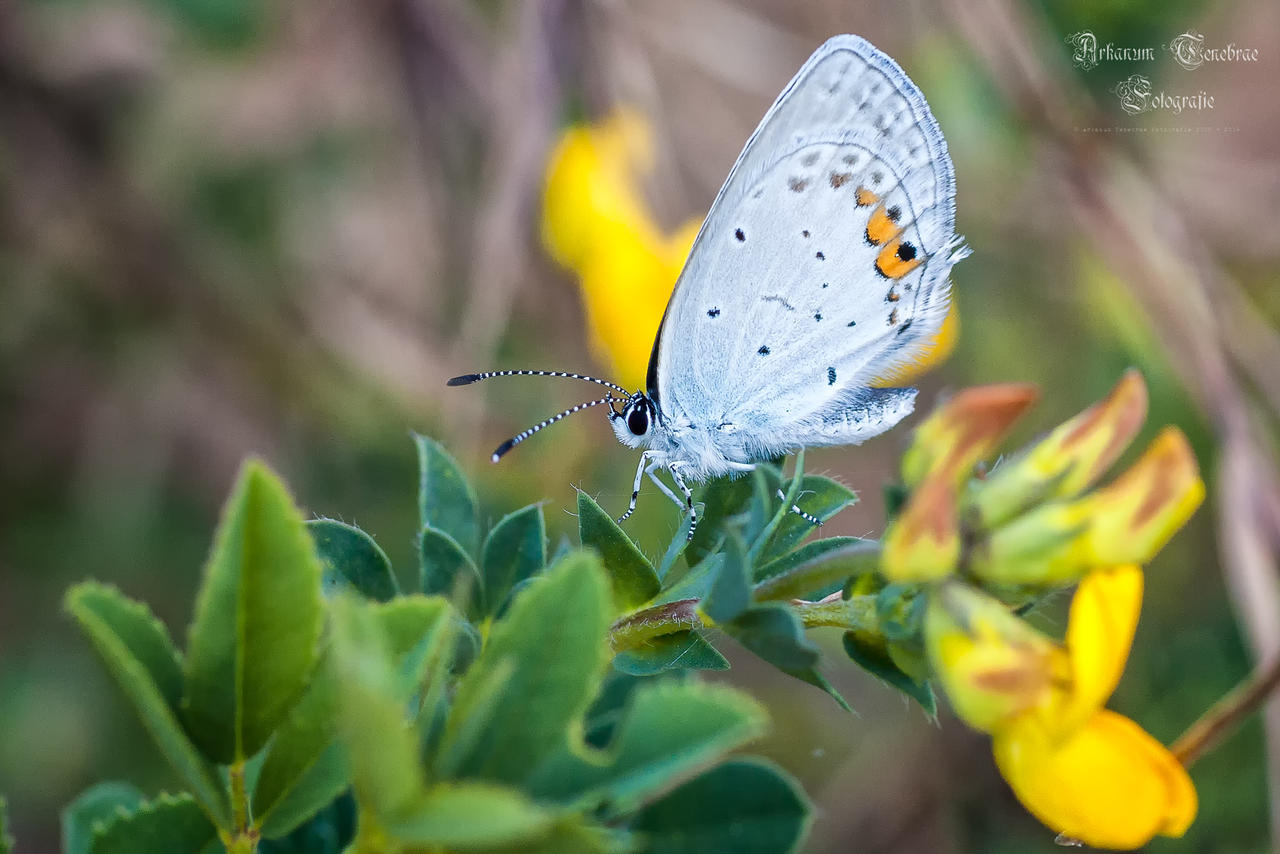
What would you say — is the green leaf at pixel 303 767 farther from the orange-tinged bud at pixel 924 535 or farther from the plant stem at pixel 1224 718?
the plant stem at pixel 1224 718

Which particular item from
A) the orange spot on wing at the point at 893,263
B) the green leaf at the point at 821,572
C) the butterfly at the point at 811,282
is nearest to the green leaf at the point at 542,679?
the green leaf at the point at 821,572

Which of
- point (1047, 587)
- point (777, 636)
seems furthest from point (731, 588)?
point (1047, 587)

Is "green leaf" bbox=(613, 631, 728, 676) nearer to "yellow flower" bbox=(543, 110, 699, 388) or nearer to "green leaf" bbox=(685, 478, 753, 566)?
"green leaf" bbox=(685, 478, 753, 566)

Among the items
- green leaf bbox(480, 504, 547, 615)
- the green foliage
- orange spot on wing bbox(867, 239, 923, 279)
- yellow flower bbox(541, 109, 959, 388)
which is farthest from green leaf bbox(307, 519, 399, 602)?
yellow flower bbox(541, 109, 959, 388)

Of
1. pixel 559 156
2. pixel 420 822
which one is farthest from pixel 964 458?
pixel 559 156

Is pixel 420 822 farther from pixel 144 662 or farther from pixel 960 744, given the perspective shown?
pixel 960 744

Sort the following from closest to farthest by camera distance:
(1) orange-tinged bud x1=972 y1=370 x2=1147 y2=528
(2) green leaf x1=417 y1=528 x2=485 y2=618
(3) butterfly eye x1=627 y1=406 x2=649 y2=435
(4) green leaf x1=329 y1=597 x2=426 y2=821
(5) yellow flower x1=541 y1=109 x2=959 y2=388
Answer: (4) green leaf x1=329 y1=597 x2=426 y2=821 → (1) orange-tinged bud x1=972 y1=370 x2=1147 y2=528 → (2) green leaf x1=417 y1=528 x2=485 y2=618 → (3) butterfly eye x1=627 y1=406 x2=649 y2=435 → (5) yellow flower x1=541 y1=109 x2=959 y2=388
